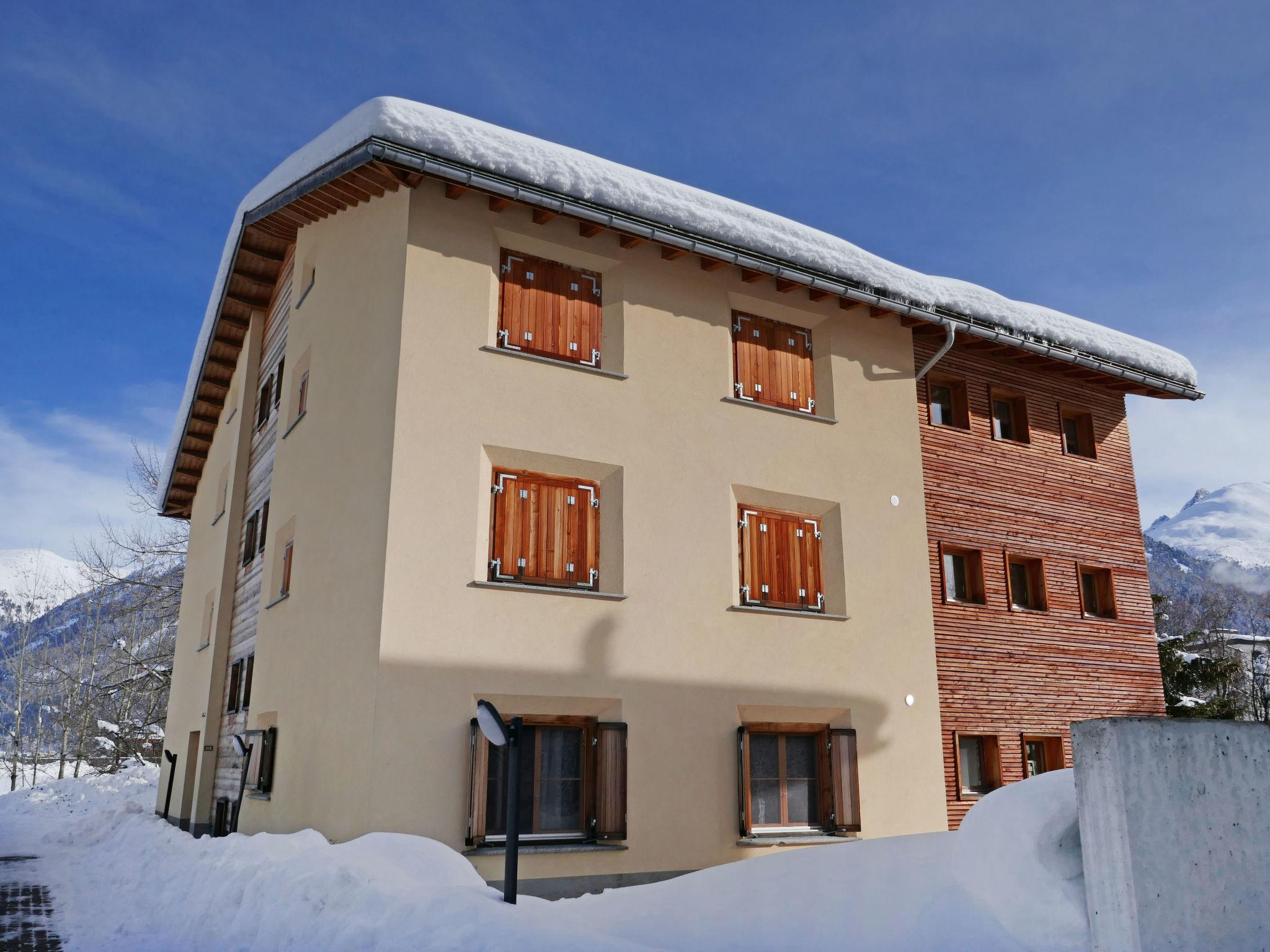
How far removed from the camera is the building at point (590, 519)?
32.9ft

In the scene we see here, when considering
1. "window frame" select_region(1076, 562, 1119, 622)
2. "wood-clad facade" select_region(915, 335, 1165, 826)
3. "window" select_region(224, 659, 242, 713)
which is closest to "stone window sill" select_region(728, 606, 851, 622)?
"wood-clad facade" select_region(915, 335, 1165, 826)

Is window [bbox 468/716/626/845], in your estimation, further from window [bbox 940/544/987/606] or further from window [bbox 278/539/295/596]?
window [bbox 940/544/987/606]

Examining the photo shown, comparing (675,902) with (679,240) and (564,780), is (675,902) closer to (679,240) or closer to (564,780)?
(564,780)

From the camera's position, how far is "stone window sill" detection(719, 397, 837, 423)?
1228cm

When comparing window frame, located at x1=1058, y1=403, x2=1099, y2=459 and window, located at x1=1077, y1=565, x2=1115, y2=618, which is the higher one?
window frame, located at x1=1058, y1=403, x2=1099, y2=459

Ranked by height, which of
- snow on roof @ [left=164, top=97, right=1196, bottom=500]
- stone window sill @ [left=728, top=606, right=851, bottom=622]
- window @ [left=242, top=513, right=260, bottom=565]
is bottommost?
stone window sill @ [left=728, top=606, right=851, bottom=622]

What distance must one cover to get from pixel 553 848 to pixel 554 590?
101 inches

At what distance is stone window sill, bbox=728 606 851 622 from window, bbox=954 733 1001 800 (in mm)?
2539

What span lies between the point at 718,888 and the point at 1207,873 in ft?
10.7

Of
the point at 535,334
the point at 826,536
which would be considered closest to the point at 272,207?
the point at 535,334

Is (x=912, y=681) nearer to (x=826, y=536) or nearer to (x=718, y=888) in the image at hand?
(x=826, y=536)

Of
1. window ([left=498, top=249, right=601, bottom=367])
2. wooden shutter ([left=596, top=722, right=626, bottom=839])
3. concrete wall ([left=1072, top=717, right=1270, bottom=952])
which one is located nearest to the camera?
concrete wall ([left=1072, top=717, right=1270, bottom=952])

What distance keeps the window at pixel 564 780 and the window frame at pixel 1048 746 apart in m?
6.34

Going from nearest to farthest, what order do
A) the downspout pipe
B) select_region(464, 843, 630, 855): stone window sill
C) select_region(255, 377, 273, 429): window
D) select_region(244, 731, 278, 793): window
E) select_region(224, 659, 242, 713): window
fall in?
select_region(464, 843, 630, 855): stone window sill
select_region(244, 731, 278, 793): window
the downspout pipe
select_region(224, 659, 242, 713): window
select_region(255, 377, 273, 429): window
